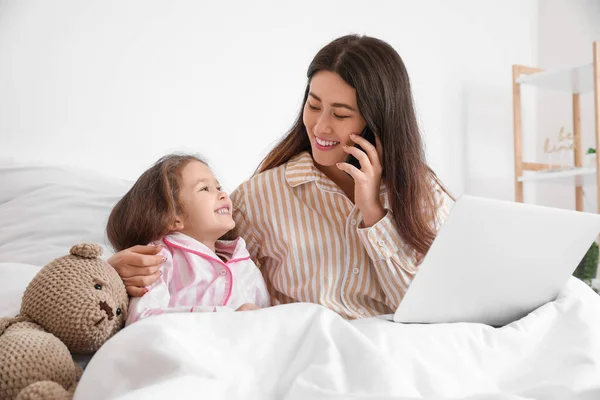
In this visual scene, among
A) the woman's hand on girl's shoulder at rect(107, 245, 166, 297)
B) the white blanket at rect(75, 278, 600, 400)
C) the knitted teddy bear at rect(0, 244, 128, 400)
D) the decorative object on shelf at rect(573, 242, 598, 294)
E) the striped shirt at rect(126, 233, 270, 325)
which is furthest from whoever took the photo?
the decorative object on shelf at rect(573, 242, 598, 294)

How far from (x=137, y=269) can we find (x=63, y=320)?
0.56 feet

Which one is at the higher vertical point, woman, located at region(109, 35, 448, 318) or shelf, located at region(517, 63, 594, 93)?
shelf, located at region(517, 63, 594, 93)

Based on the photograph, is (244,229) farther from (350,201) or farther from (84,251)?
(84,251)

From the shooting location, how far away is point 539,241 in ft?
3.37

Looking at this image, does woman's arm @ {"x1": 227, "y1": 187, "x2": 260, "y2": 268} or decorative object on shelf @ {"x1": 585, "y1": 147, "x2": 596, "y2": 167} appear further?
decorative object on shelf @ {"x1": 585, "y1": 147, "x2": 596, "y2": 167}

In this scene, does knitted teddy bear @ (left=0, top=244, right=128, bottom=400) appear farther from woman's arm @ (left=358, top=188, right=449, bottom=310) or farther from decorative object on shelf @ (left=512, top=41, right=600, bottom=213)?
decorative object on shelf @ (left=512, top=41, right=600, bottom=213)

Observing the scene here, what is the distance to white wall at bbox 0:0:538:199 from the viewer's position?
1.84m

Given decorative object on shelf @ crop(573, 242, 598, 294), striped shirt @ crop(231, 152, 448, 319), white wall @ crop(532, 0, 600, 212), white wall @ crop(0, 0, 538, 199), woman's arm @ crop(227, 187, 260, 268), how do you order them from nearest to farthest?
striped shirt @ crop(231, 152, 448, 319), woman's arm @ crop(227, 187, 260, 268), white wall @ crop(0, 0, 538, 199), decorative object on shelf @ crop(573, 242, 598, 294), white wall @ crop(532, 0, 600, 212)

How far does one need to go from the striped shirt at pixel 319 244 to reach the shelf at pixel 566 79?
5.05ft

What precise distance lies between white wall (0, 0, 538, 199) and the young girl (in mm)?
726

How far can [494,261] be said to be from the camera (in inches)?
39.6

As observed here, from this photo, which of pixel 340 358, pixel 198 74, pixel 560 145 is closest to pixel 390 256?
pixel 340 358

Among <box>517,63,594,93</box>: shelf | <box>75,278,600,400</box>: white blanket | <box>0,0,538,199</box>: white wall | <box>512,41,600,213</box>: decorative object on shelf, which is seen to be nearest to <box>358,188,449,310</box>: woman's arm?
<box>75,278,600,400</box>: white blanket

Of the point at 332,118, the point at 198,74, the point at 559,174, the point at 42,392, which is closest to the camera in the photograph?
the point at 42,392
